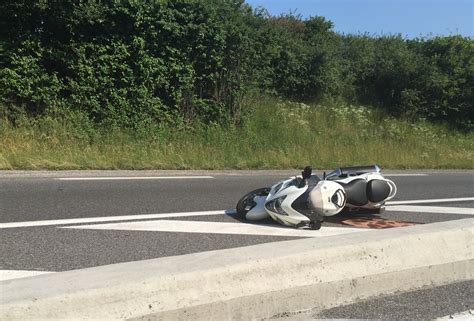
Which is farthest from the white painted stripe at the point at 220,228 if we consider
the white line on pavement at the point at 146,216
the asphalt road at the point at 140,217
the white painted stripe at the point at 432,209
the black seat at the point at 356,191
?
the white painted stripe at the point at 432,209

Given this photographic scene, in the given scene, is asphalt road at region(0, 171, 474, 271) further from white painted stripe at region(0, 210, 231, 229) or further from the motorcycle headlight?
the motorcycle headlight

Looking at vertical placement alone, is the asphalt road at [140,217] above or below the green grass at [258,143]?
below

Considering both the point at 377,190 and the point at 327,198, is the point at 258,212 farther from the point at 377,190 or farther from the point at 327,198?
the point at 377,190

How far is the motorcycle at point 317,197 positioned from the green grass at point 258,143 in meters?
5.87

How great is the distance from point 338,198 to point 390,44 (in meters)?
19.2

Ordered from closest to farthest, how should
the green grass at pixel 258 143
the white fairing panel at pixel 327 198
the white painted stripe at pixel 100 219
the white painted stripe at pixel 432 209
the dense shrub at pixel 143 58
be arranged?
the white fairing panel at pixel 327 198, the white painted stripe at pixel 100 219, the white painted stripe at pixel 432 209, the green grass at pixel 258 143, the dense shrub at pixel 143 58

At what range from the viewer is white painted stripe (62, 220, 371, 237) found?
5938mm

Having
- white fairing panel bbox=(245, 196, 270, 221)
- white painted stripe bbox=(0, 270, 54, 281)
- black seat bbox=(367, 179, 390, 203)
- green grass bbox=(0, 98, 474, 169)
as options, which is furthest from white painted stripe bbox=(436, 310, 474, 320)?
green grass bbox=(0, 98, 474, 169)

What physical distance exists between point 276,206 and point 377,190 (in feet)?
4.35

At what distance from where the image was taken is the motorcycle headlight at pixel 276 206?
19.4 feet

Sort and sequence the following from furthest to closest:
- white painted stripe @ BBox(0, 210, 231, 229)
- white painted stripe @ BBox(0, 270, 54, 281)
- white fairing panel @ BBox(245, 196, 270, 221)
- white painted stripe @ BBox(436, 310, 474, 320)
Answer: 1. white fairing panel @ BBox(245, 196, 270, 221)
2. white painted stripe @ BBox(0, 210, 231, 229)
3. white painted stripe @ BBox(0, 270, 54, 281)
4. white painted stripe @ BBox(436, 310, 474, 320)

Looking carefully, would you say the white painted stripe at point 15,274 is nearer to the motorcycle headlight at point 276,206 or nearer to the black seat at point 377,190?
the motorcycle headlight at point 276,206

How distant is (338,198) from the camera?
5.91 meters

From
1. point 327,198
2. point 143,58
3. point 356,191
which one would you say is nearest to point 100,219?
point 327,198
